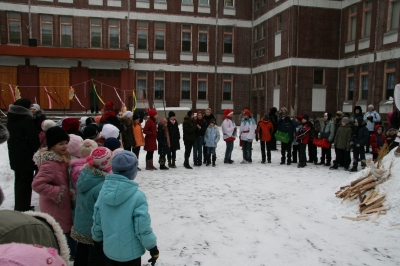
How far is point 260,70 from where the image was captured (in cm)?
2688

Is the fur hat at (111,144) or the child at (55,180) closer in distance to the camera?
the child at (55,180)

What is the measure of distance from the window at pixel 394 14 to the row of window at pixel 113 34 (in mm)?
12995

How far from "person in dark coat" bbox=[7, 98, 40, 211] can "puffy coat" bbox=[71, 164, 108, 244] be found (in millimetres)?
2440

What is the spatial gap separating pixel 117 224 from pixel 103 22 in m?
25.7

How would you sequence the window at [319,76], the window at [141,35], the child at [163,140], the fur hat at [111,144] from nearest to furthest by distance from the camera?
the fur hat at [111,144], the child at [163,140], the window at [319,76], the window at [141,35]

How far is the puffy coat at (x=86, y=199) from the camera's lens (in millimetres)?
3350

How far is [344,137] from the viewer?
10266mm

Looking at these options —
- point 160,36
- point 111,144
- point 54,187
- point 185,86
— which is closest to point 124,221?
point 54,187

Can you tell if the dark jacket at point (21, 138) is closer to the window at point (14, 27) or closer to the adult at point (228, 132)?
the adult at point (228, 132)

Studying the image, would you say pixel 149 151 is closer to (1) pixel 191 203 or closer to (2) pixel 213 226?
(1) pixel 191 203

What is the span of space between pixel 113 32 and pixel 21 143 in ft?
74.2

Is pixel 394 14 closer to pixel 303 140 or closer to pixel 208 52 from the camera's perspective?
pixel 303 140

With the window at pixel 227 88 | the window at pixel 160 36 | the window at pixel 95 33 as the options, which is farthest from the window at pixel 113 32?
the window at pixel 227 88

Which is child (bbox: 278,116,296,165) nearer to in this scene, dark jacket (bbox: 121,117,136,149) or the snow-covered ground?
the snow-covered ground
